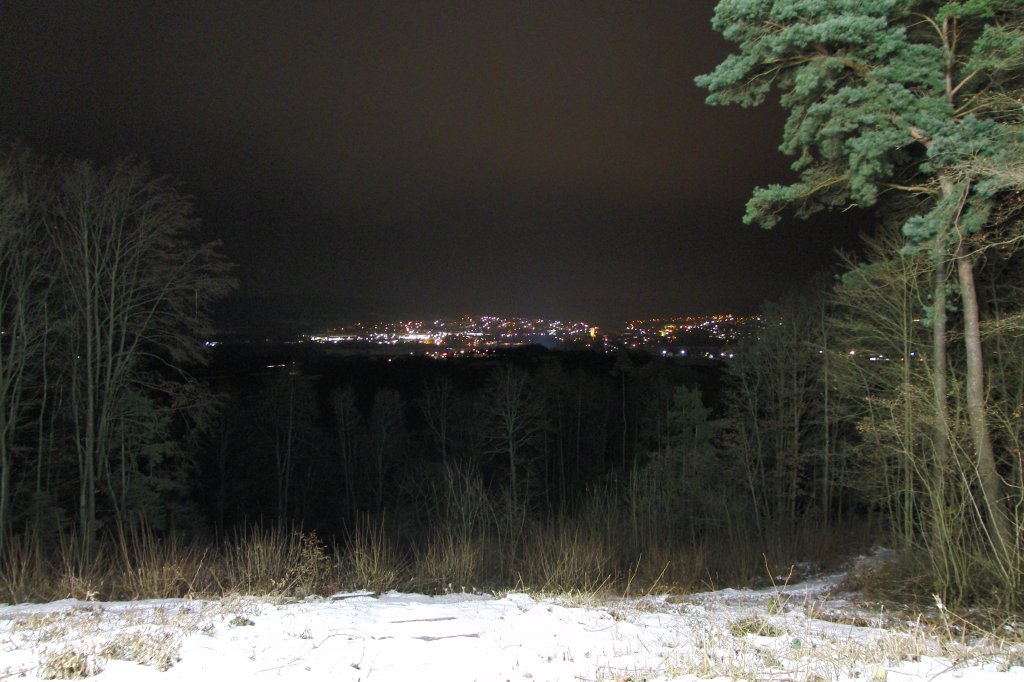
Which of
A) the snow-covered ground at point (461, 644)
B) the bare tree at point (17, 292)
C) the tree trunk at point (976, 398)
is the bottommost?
the snow-covered ground at point (461, 644)

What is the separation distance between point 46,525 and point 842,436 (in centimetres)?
2969

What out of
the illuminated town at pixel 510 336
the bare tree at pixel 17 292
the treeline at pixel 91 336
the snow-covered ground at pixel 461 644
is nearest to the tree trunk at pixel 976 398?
the snow-covered ground at pixel 461 644

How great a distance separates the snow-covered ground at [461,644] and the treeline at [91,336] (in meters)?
14.4

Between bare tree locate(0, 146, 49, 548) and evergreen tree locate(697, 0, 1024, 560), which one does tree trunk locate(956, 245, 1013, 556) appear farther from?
bare tree locate(0, 146, 49, 548)

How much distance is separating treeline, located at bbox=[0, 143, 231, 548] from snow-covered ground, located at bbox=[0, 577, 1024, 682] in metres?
14.4

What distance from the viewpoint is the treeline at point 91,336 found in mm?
18422

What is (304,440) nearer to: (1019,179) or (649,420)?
(649,420)

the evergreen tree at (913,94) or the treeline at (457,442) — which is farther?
the evergreen tree at (913,94)

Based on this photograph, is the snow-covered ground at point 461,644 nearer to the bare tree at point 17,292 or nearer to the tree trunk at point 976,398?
the tree trunk at point 976,398

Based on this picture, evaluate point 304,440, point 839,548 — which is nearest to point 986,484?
point 839,548

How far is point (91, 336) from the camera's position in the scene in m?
19.9

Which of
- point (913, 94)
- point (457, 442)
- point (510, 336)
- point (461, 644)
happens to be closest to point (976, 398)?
point (913, 94)

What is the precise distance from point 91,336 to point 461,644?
60.8 feet

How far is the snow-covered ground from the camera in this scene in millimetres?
4633
